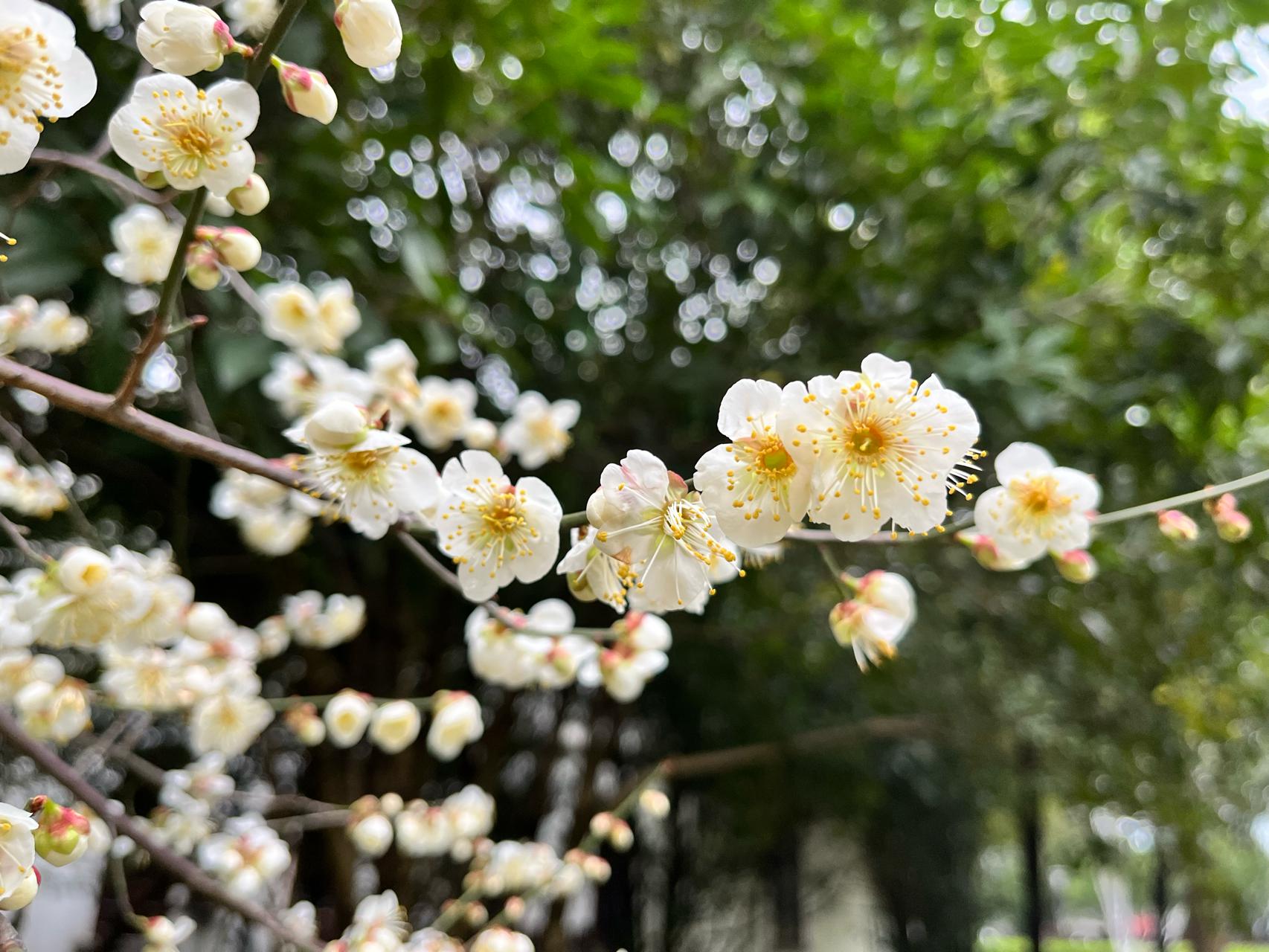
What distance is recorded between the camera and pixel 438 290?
35.6 inches

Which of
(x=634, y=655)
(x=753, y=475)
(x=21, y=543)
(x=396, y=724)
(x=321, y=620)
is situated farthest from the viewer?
(x=321, y=620)

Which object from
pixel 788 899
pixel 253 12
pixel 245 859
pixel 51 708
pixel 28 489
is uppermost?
pixel 253 12

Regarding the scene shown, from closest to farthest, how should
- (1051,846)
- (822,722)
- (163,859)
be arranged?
(163,859) < (822,722) < (1051,846)

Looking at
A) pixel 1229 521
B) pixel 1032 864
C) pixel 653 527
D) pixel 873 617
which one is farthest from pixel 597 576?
pixel 1032 864

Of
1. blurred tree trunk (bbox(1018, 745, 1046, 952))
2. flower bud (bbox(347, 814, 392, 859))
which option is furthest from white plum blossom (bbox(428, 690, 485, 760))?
blurred tree trunk (bbox(1018, 745, 1046, 952))

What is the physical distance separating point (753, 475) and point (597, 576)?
3.6 inches

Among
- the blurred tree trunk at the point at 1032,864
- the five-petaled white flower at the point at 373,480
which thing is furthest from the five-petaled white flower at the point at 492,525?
the blurred tree trunk at the point at 1032,864

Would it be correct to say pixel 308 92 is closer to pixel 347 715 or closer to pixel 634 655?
pixel 634 655

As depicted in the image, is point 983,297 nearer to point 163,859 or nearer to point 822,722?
point 163,859

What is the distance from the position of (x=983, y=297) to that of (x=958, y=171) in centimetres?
16

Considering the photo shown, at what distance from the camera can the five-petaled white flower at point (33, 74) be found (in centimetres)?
38

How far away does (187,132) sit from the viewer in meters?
0.43

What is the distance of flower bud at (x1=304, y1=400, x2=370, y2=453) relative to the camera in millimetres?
411

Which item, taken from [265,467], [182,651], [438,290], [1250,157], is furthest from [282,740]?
[1250,157]
